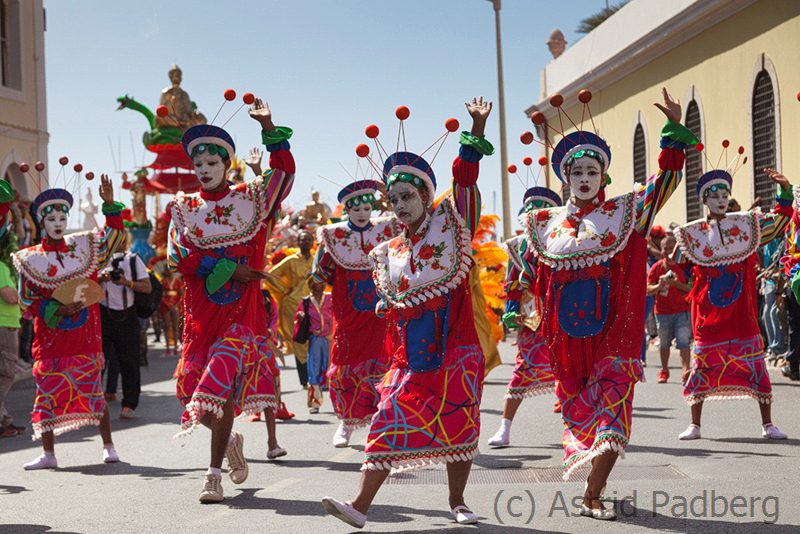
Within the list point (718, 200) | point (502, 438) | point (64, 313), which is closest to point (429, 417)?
point (502, 438)

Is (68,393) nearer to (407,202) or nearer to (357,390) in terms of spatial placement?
(357,390)

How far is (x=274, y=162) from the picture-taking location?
8031 mm

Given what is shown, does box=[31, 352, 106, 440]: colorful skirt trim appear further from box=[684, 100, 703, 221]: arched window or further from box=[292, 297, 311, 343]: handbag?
box=[684, 100, 703, 221]: arched window

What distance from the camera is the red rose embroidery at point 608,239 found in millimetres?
7012

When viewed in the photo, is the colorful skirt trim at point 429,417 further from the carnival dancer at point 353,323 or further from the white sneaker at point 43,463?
the white sneaker at point 43,463

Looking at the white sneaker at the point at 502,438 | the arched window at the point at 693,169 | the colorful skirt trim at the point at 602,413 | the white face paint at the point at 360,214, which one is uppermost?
the arched window at the point at 693,169

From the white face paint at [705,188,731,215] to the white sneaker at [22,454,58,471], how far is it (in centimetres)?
562

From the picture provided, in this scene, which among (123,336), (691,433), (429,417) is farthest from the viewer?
(123,336)

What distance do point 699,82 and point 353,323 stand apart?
1633cm

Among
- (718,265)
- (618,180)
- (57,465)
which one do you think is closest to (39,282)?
(57,465)

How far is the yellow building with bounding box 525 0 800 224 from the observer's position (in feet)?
67.9

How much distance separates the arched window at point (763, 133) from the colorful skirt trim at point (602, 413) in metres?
14.8

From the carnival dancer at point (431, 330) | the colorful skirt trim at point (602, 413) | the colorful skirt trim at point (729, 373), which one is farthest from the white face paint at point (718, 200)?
the carnival dancer at point (431, 330)

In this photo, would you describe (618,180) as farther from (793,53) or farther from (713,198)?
(713,198)
